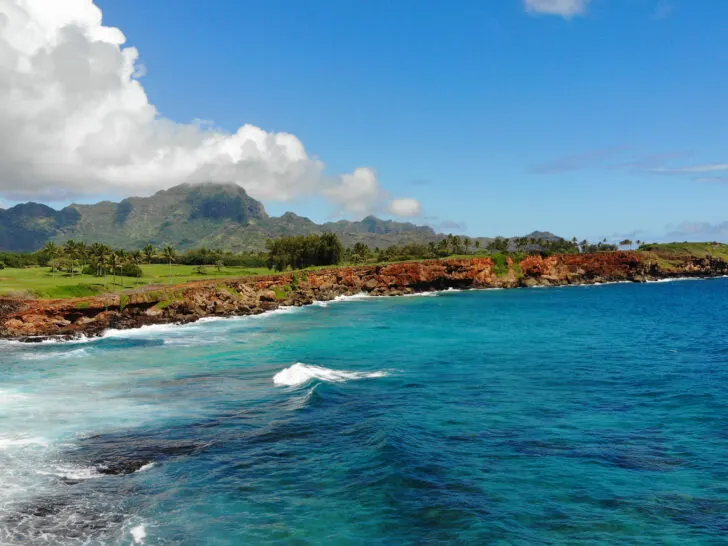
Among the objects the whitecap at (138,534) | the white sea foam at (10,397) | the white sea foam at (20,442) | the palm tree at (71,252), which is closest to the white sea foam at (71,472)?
the white sea foam at (20,442)

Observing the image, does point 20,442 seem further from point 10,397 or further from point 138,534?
point 138,534

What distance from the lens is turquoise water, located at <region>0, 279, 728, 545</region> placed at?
663 inches

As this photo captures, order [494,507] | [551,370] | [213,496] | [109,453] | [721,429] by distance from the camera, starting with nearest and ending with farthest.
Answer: [494,507] < [213,496] < [109,453] < [721,429] < [551,370]

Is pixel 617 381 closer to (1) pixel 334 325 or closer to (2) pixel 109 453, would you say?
(2) pixel 109 453

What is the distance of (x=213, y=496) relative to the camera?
1897cm

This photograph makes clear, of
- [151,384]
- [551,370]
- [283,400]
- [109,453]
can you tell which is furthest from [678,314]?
[109,453]

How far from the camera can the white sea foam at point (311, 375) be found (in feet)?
120

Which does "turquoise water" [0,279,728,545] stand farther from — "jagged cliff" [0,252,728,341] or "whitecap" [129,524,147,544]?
"jagged cliff" [0,252,728,341]

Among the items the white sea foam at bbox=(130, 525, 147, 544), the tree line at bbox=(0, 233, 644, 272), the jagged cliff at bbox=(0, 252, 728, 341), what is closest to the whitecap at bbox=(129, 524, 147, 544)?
the white sea foam at bbox=(130, 525, 147, 544)

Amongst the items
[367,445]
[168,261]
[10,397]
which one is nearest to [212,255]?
[168,261]

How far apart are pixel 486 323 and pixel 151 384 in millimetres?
47030

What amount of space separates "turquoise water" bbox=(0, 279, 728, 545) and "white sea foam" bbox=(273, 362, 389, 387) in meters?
0.17

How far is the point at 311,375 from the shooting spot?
38000 mm

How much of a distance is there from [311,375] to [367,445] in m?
14.8
